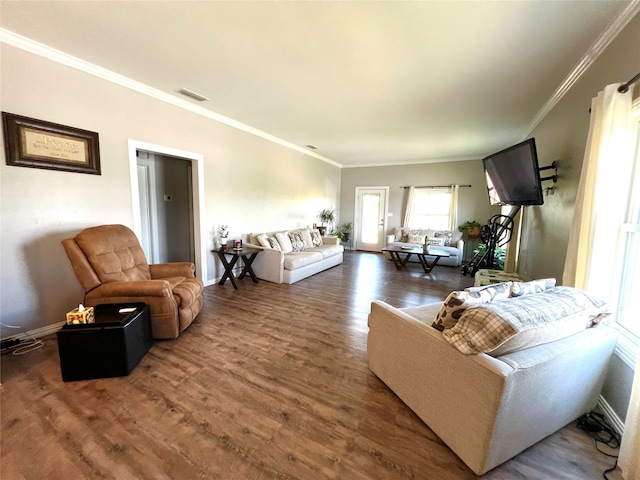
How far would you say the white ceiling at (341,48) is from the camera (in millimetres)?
1745

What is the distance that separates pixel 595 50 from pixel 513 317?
94.0 inches

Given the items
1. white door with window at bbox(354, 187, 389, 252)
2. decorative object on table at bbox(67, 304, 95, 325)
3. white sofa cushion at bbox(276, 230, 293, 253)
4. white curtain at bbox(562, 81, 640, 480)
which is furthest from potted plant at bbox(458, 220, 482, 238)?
decorative object on table at bbox(67, 304, 95, 325)

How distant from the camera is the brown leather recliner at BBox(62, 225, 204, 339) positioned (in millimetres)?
2258

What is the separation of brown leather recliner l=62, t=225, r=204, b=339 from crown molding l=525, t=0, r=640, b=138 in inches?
154

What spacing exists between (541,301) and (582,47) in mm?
2191

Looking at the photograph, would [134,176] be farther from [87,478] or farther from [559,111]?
[559,111]

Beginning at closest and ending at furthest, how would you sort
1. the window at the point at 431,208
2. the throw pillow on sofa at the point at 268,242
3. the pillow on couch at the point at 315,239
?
1. the throw pillow on sofa at the point at 268,242
2. the pillow on couch at the point at 315,239
3. the window at the point at 431,208

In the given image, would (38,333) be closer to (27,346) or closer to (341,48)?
(27,346)

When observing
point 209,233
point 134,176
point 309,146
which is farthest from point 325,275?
point 134,176

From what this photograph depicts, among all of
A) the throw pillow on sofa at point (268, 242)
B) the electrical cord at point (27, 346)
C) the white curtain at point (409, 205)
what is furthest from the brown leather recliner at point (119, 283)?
the white curtain at point (409, 205)

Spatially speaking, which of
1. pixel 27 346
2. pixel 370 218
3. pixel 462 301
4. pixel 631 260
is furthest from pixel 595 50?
pixel 370 218

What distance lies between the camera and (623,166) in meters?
1.59

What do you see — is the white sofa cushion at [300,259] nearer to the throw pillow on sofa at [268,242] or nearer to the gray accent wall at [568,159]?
the throw pillow on sofa at [268,242]

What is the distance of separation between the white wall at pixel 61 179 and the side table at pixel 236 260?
1.31 ft
